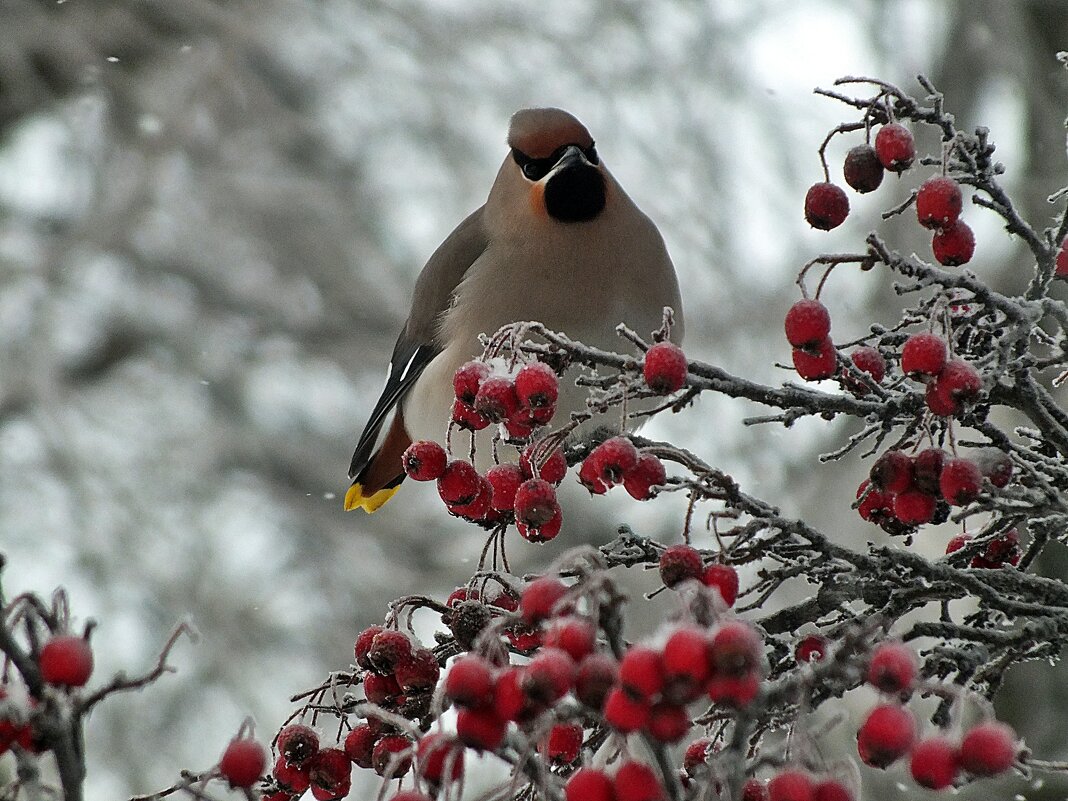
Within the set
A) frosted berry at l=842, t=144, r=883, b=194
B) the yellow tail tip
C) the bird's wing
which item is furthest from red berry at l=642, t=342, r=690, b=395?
the yellow tail tip

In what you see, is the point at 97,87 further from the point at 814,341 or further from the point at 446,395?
the point at 814,341

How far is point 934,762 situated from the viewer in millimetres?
985

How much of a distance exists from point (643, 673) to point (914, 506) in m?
0.53

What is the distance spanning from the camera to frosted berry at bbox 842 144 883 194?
1.48 metres

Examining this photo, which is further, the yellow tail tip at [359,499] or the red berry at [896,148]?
the yellow tail tip at [359,499]

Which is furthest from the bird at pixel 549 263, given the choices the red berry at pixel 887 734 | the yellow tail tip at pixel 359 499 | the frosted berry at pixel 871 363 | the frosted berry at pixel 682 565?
the red berry at pixel 887 734

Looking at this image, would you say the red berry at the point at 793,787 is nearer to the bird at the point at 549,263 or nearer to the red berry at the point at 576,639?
the red berry at the point at 576,639

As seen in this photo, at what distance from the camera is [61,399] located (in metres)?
7.11

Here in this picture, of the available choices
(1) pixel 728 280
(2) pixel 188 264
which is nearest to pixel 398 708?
(1) pixel 728 280

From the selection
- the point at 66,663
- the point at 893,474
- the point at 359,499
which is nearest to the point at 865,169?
the point at 893,474

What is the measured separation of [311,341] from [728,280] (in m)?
2.18

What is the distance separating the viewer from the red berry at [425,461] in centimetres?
166

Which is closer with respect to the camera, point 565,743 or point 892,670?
point 892,670

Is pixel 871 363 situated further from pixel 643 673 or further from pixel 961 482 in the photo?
pixel 643 673
